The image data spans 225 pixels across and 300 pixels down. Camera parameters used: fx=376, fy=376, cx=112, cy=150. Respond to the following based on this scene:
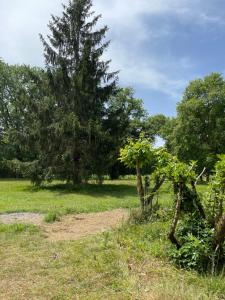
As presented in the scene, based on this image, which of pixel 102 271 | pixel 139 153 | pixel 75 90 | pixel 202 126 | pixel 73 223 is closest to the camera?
pixel 102 271

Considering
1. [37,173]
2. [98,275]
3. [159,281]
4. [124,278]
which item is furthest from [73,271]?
[37,173]

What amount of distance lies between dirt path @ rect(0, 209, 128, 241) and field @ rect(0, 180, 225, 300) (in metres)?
0.54

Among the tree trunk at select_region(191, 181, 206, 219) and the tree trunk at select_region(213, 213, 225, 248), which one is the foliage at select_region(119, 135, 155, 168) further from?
the tree trunk at select_region(213, 213, 225, 248)

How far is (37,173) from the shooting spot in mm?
23672

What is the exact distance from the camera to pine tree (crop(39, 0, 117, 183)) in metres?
→ 22.5

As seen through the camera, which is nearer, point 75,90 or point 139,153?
point 139,153

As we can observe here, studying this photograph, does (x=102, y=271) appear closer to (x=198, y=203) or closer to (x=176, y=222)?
(x=176, y=222)

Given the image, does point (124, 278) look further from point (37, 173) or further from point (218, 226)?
point (37, 173)

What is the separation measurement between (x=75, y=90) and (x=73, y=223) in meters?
14.3

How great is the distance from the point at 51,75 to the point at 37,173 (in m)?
6.25

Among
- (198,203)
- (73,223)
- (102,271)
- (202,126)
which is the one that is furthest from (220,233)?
(202,126)

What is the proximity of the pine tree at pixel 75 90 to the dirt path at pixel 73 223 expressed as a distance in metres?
10.5

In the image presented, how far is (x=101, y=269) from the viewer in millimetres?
5809

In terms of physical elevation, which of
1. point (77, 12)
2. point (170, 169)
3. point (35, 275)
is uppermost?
point (77, 12)
